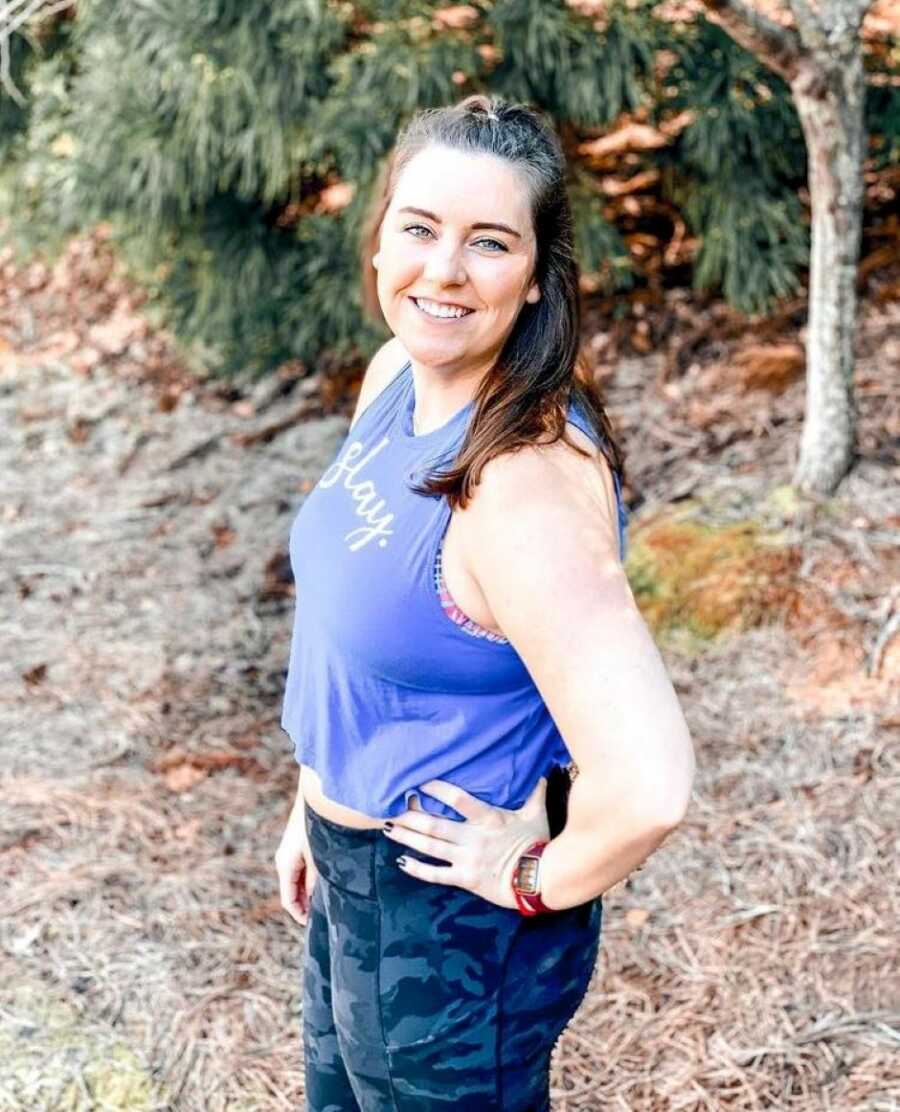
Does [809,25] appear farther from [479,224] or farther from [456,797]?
[456,797]

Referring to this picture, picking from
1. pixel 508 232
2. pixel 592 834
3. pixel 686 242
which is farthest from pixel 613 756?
pixel 686 242

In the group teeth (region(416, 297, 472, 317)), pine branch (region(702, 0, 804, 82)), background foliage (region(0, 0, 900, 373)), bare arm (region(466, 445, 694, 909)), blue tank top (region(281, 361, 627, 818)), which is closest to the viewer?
bare arm (region(466, 445, 694, 909))

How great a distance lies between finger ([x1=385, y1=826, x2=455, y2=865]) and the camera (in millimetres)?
1534

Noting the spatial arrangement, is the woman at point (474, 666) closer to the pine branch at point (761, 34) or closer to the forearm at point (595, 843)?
the forearm at point (595, 843)

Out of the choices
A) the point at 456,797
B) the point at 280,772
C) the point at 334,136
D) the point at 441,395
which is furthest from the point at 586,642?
the point at 334,136

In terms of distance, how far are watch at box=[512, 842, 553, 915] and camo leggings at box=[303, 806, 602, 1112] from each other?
0.17 ft

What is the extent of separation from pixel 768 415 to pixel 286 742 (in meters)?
1.97

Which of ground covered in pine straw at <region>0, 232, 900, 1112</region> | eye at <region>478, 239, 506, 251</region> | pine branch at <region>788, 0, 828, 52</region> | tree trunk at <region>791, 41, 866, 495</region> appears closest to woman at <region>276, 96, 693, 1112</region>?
eye at <region>478, 239, 506, 251</region>

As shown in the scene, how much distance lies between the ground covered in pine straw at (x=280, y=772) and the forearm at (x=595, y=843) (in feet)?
3.88

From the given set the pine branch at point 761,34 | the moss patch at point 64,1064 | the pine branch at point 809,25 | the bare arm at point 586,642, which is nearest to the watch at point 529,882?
the bare arm at point 586,642

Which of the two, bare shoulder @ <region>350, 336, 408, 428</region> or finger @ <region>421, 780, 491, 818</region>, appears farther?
bare shoulder @ <region>350, 336, 408, 428</region>

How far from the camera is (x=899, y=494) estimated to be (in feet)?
12.6

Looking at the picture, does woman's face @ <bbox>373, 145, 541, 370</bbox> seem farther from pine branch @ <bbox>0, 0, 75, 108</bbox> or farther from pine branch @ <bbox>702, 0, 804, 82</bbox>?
pine branch @ <bbox>702, 0, 804, 82</bbox>

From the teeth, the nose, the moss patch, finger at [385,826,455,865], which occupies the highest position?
the nose
